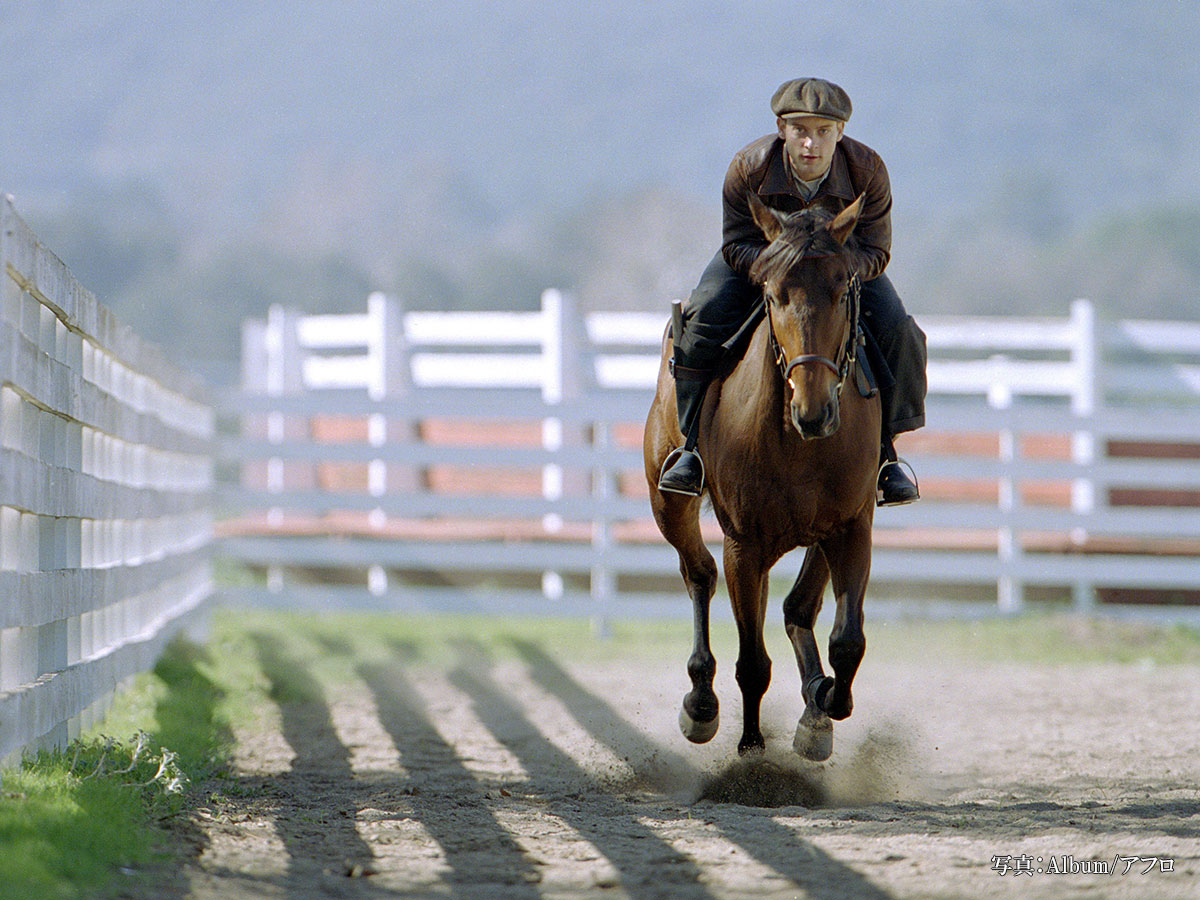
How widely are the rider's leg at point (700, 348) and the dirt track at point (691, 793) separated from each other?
42.7 inches

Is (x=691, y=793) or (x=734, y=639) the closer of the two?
(x=691, y=793)

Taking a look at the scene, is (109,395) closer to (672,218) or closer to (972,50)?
(672,218)

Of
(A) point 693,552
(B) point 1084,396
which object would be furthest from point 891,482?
(B) point 1084,396

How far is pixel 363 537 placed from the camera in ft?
37.0

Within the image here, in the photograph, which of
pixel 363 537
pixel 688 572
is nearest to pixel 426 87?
pixel 363 537

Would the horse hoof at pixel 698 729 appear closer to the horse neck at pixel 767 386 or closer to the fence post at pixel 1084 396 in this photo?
the horse neck at pixel 767 386

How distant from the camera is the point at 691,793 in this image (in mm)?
4754

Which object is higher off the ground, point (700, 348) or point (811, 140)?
point (811, 140)

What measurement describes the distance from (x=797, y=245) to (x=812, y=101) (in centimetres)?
71

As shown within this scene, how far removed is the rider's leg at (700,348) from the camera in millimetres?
4910

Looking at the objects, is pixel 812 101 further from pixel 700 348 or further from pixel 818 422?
pixel 818 422

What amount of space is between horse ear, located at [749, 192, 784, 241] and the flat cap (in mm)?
378

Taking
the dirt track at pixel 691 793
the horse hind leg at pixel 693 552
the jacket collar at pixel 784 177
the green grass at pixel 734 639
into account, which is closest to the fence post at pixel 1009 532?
the green grass at pixel 734 639

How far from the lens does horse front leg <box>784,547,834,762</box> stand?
457 centimetres
